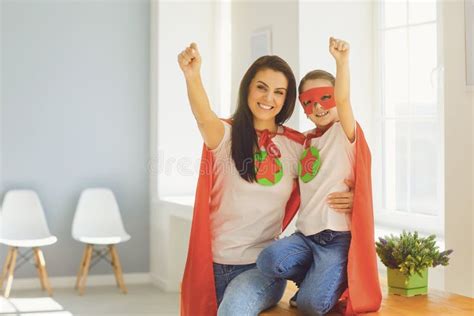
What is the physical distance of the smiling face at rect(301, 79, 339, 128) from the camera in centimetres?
248

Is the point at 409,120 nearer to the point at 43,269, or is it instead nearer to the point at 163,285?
the point at 163,285

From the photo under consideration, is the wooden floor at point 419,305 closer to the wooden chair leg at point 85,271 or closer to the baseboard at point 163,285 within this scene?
the baseboard at point 163,285

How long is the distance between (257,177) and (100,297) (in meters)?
3.18

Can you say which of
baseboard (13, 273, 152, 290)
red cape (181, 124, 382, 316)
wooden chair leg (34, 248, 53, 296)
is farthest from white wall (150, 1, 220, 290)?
red cape (181, 124, 382, 316)

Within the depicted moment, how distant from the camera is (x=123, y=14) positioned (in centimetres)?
596

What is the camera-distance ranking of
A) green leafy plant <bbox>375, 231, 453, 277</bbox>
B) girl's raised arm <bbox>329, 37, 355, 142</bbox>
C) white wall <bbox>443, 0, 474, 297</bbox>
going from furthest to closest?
white wall <bbox>443, 0, 474, 297</bbox> < green leafy plant <bbox>375, 231, 453, 277</bbox> < girl's raised arm <bbox>329, 37, 355, 142</bbox>

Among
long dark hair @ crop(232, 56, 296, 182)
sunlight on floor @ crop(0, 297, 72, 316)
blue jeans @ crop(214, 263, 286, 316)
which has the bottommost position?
sunlight on floor @ crop(0, 297, 72, 316)

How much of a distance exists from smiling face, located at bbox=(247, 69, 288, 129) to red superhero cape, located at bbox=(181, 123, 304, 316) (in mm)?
159

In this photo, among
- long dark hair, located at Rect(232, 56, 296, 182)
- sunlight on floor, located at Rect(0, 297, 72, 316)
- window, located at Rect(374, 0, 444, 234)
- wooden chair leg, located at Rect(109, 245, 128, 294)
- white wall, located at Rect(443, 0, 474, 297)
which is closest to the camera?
long dark hair, located at Rect(232, 56, 296, 182)

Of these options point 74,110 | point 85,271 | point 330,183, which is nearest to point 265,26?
point 74,110

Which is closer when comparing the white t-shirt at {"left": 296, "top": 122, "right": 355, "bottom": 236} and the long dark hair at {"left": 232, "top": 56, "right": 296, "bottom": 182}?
the white t-shirt at {"left": 296, "top": 122, "right": 355, "bottom": 236}

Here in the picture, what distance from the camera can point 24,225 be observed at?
5551 mm

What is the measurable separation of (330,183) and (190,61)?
1.97 feet

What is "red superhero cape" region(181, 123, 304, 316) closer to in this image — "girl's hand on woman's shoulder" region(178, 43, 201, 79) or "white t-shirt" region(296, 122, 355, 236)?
"white t-shirt" region(296, 122, 355, 236)
